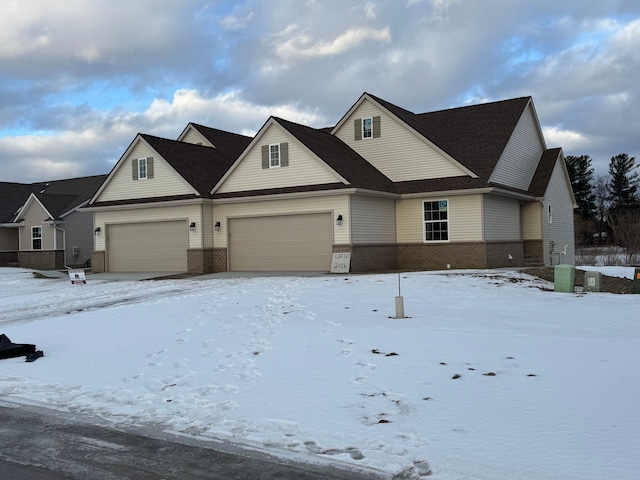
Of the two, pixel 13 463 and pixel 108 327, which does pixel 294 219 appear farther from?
pixel 13 463

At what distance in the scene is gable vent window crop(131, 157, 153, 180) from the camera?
91.7 feet

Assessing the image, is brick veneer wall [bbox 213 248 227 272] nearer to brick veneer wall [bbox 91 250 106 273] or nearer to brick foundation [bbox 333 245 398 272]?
brick foundation [bbox 333 245 398 272]

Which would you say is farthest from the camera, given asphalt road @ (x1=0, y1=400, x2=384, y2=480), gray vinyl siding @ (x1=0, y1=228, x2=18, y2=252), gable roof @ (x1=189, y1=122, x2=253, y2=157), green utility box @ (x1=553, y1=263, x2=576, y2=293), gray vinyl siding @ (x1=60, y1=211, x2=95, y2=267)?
gray vinyl siding @ (x1=0, y1=228, x2=18, y2=252)

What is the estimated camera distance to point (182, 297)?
16.5 meters

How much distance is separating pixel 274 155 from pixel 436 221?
24.2 feet

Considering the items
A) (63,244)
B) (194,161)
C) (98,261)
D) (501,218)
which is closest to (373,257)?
(501,218)

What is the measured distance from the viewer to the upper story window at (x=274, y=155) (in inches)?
989

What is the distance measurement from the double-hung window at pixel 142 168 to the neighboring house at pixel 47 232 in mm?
9987

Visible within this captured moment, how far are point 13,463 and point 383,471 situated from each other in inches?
130

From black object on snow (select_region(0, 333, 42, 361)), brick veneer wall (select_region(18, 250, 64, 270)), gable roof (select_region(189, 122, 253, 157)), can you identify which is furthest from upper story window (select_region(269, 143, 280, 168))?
brick veneer wall (select_region(18, 250, 64, 270))

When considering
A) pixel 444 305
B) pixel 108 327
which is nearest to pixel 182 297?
pixel 108 327

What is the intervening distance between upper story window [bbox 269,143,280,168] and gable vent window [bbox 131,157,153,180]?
637 cm

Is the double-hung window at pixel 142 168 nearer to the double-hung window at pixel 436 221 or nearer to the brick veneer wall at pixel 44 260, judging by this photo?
the brick veneer wall at pixel 44 260

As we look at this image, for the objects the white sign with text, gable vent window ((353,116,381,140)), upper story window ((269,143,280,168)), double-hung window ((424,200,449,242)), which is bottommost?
the white sign with text
